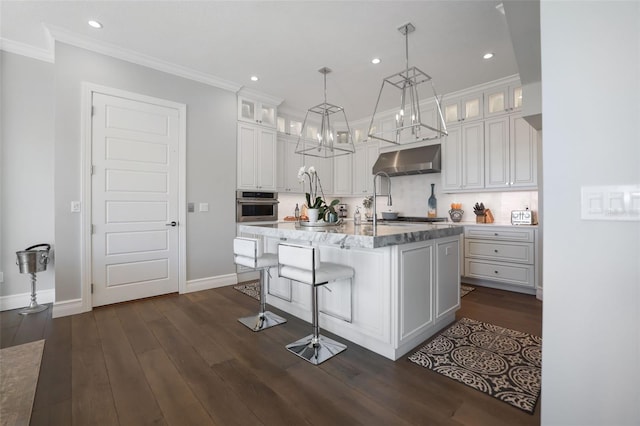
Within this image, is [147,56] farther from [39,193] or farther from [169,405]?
[169,405]

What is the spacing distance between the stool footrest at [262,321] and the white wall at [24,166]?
99.4 inches

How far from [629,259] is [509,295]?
3.26m

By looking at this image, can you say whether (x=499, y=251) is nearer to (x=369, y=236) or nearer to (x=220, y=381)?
(x=369, y=236)

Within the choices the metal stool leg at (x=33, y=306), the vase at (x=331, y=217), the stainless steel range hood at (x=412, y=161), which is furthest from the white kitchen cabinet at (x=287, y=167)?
the metal stool leg at (x=33, y=306)

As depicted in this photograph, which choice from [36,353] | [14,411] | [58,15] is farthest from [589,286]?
[58,15]

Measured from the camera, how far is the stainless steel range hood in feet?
15.1

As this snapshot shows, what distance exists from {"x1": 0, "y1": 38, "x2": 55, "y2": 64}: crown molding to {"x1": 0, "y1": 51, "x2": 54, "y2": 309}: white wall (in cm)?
5

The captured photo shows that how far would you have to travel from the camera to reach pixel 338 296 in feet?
8.13

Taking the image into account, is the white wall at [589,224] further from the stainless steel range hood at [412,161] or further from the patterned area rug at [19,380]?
the stainless steel range hood at [412,161]

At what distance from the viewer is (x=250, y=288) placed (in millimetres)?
4035

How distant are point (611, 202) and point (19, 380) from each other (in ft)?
10.6

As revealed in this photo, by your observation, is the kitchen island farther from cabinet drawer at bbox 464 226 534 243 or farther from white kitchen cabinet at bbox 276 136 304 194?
white kitchen cabinet at bbox 276 136 304 194

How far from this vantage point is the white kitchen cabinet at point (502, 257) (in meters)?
3.65

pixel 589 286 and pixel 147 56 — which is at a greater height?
pixel 147 56
